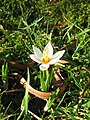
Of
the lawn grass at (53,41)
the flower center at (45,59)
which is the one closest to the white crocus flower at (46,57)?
the flower center at (45,59)

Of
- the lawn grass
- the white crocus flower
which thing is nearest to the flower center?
the white crocus flower

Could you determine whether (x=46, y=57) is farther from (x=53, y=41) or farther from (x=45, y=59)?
(x=53, y=41)

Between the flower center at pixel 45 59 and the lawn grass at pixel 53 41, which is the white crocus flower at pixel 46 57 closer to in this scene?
the flower center at pixel 45 59

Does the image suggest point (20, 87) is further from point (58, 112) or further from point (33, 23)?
point (33, 23)

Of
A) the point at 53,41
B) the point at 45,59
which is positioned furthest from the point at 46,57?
the point at 53,41

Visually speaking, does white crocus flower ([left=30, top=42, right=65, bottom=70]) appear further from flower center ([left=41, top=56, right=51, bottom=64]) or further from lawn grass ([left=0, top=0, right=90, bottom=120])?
lawn grass ([left=0, top=0, right=90, bottom=120])

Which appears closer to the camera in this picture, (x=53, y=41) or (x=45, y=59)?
(x=45, y=59)

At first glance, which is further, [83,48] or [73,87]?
[83,48]

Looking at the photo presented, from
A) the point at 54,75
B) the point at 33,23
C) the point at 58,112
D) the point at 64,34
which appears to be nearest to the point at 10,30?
the point at 33,23
